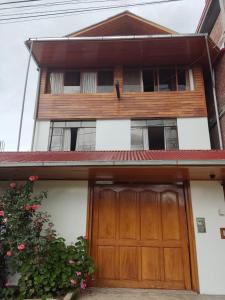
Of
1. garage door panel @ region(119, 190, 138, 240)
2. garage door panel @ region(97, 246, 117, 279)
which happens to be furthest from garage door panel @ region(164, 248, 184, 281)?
garage door panel @ region(97, 246, 117, 279)

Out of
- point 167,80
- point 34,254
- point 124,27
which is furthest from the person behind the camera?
point 124,27

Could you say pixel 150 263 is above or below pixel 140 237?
below

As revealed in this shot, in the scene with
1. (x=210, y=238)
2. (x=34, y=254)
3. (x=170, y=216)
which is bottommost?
(x=34, y=254)

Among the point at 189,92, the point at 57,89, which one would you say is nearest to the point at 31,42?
the point at 57,89

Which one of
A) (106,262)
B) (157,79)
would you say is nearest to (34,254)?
(106,262)

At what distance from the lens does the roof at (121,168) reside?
14.9 ft

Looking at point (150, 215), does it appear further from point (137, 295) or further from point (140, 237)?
point (137, 295)

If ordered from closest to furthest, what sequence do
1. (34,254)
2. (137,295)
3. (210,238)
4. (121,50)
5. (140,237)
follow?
(34,254) → (137,295) → (210,238) → (140,237) → (121,50)

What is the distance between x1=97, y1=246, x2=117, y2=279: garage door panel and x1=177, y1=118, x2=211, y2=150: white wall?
4658mm

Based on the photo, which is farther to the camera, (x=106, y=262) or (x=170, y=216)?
(x=170, y=216)

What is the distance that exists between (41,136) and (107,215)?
4.84 metres

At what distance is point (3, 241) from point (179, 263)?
3670mm

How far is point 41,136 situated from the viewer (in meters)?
9.26

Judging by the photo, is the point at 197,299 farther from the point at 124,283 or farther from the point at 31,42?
the point at 31,42
